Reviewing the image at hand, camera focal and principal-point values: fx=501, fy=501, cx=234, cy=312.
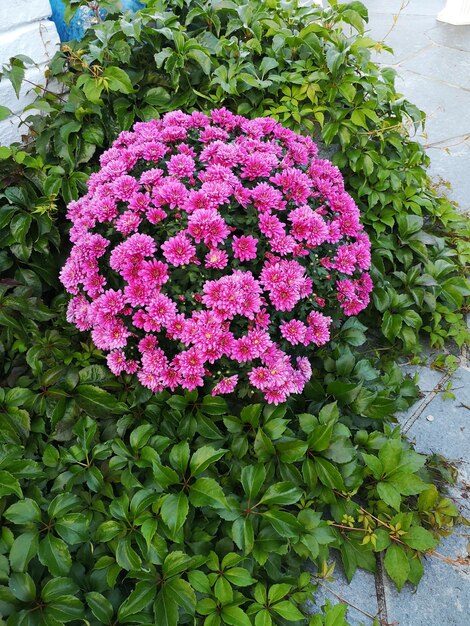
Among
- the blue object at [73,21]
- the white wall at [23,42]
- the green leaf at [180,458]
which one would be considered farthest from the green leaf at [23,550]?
the blue object at [73,21]

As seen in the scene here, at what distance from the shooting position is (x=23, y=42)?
2.16 m

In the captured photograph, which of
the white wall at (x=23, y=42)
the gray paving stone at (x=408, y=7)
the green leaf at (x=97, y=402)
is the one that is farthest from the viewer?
the gray paving stone at (x=408, y=7)

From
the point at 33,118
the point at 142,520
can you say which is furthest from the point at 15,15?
the point at 142,520

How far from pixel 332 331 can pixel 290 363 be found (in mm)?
375

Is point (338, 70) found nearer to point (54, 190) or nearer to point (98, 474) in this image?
point (54, 190)

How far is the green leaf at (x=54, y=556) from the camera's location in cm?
125

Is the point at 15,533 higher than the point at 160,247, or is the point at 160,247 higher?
the point at 160,247

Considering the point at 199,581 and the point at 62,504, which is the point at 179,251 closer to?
the point at 62,504

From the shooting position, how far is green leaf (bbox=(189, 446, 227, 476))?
142 cm

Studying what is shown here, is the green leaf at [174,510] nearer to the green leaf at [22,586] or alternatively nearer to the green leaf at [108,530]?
the green leaf at [108,530]

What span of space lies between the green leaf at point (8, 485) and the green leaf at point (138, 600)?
1.25 ft

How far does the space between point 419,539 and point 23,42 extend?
2.44 m

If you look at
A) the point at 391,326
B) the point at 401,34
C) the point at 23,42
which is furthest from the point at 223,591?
the point at 401,34

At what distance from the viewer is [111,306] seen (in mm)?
1550
